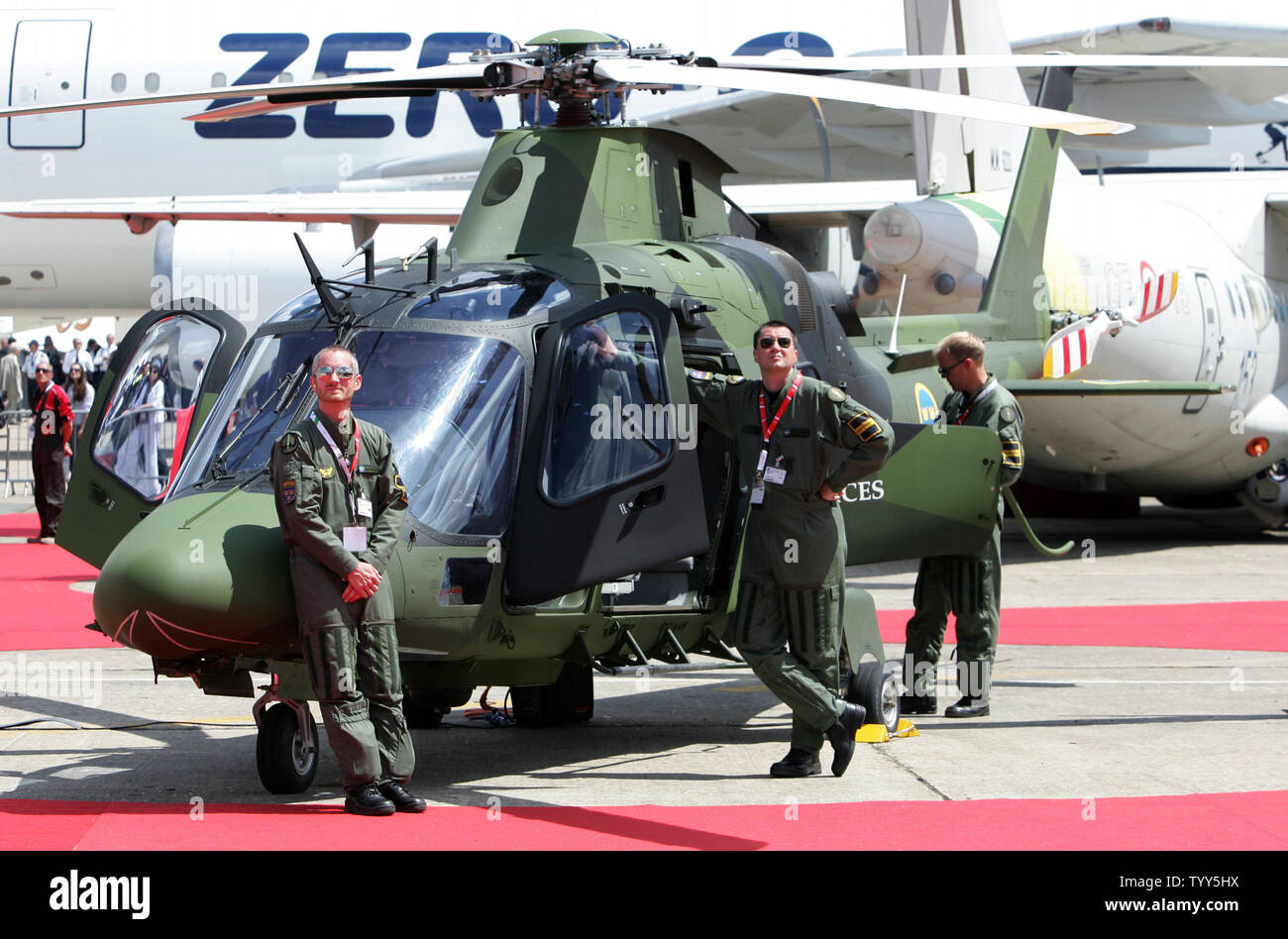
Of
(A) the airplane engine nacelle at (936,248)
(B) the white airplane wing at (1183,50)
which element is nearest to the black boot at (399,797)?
(A) the airplane engine nacelle at (936,248)

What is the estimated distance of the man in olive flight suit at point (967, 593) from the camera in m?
7.74

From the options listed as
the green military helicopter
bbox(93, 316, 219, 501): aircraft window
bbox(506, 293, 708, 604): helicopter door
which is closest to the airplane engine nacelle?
the green military helicopter

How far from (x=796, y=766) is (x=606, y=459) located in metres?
1.51

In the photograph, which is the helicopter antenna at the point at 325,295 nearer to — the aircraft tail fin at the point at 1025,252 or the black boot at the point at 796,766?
the black boot at the point at 796,766

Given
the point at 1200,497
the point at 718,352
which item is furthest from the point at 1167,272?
the point at 718,352

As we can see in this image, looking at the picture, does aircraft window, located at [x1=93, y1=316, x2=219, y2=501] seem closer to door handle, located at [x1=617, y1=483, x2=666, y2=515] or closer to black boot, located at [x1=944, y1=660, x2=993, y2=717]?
door handle, located at [x1=617, y1=483, x2=666, y2=515]

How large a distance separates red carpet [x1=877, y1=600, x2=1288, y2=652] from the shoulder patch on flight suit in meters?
4.42

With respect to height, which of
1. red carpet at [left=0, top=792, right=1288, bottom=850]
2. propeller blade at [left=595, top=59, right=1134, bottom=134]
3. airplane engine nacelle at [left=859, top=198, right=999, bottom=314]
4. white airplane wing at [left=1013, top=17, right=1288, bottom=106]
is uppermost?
white airplane wing at [left=1013, top=17, right=1288, bottom=106]

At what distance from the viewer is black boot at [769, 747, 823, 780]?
6.36 m

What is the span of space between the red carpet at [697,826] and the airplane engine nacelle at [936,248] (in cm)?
895

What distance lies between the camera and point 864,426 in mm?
6168

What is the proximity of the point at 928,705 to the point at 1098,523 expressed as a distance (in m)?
11.1

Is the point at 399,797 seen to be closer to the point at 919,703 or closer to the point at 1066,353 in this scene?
the point at 919,703
